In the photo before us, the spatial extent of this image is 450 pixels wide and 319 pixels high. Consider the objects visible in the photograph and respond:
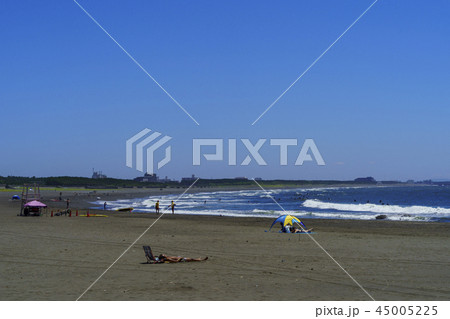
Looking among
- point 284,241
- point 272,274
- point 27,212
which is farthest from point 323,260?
point 27,212

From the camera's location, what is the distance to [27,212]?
29.5 metres

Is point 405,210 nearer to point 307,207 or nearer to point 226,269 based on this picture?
point 307,207

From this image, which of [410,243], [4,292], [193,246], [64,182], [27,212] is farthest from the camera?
[64,182]

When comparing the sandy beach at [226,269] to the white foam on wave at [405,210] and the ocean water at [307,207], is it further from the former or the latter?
the white foam on wave at [405,210]

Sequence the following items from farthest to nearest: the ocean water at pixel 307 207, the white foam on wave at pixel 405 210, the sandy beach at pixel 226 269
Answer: the white foam on wave at pixel 405 210
the ocean water at pixel 307 207
the sandy beach at pixel 226 269

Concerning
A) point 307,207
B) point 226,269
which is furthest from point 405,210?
point 226,269

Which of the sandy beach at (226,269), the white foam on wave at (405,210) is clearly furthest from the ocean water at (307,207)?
the sandy beach at (226,269)

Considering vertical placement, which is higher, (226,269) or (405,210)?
(226,269)

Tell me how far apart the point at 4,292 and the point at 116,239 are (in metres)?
9.00

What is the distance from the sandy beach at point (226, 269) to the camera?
8430 millimetres

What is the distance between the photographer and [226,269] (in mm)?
10992

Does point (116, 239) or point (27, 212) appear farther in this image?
point (27, 212)

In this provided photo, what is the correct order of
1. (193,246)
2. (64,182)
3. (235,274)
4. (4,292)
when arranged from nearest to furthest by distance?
(4,292)
(235,274)
(193,246)
(64,182)

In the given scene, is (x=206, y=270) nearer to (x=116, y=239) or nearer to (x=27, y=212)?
(x=116, y=239)
